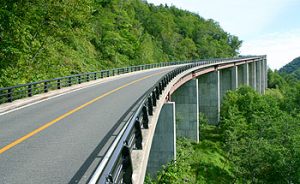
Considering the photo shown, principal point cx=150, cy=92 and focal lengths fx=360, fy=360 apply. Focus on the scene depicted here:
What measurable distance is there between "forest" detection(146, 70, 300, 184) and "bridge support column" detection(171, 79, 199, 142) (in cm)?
144

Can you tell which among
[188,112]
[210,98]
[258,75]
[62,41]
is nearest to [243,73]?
[258,75]

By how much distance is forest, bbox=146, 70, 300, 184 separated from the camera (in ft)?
90.2

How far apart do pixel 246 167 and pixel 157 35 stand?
86.7 meters

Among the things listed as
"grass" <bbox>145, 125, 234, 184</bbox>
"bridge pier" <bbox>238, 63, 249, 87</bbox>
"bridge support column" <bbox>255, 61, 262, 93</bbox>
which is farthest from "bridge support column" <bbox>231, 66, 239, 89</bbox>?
"bridge support column" <bbox>255, 61, 262, 93</bbox>

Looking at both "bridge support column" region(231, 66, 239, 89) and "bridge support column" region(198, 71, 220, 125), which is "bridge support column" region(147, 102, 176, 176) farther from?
"bridge support column" region(231, 66, 239, 89)

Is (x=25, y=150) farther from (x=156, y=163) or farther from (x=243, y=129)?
(x=243, y=129)

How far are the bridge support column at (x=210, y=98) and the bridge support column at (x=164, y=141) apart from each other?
2907 cm

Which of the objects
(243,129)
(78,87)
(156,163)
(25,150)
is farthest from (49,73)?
(243,129)

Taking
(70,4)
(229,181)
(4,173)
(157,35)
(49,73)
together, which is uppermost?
(157,35)

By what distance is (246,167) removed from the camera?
104ft

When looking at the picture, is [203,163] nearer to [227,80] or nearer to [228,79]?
[227,80]

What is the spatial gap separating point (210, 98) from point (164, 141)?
3014 cm

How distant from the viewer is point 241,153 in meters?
35.2

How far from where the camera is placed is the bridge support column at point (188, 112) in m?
39.2
